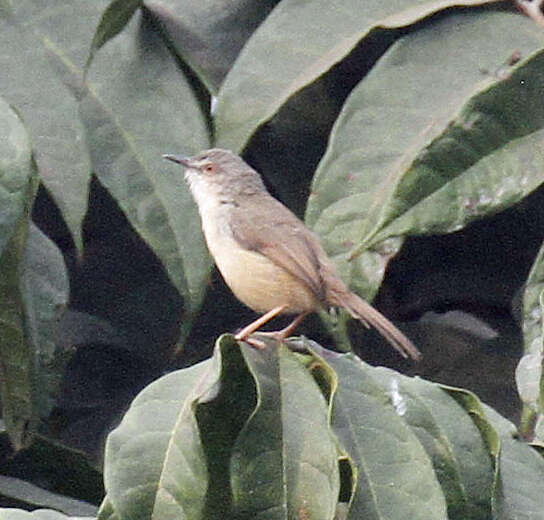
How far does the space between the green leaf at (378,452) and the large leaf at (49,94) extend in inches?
26.4

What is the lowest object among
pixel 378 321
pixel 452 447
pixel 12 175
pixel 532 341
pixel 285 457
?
pixel 378 321

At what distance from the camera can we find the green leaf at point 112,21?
2893 millimetres

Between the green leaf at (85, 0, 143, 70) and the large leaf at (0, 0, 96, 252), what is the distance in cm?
7

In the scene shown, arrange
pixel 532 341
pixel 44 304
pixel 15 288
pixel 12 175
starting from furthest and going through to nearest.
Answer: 1. pixel 44 304
2. pixel 532 341
3. pixel 15 288
4. pixel 12 175

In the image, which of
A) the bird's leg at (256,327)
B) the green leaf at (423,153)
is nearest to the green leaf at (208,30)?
the green leaf at (423,153)

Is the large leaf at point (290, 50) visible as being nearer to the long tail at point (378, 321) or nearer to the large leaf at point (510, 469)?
the long tail at point (378, 321)

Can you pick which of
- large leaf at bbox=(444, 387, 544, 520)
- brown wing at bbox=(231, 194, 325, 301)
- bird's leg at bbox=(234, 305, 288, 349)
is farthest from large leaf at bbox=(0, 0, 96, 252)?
large leaf at bbox=(444, 387, 544, 520)

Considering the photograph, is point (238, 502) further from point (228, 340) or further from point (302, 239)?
point (302, 239)

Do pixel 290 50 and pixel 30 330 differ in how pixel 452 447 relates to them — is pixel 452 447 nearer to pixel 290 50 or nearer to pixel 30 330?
pixel 30 330

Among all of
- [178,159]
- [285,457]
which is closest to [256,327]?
[178,159]

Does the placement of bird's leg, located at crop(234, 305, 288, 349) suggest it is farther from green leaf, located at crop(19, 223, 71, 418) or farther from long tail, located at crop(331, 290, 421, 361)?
green leaf, located at crop(19, 223, 71, 418)

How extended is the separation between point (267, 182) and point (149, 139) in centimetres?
45

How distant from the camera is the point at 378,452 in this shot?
2.15 meters

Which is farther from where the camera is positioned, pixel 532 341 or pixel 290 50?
pixel 290 50
